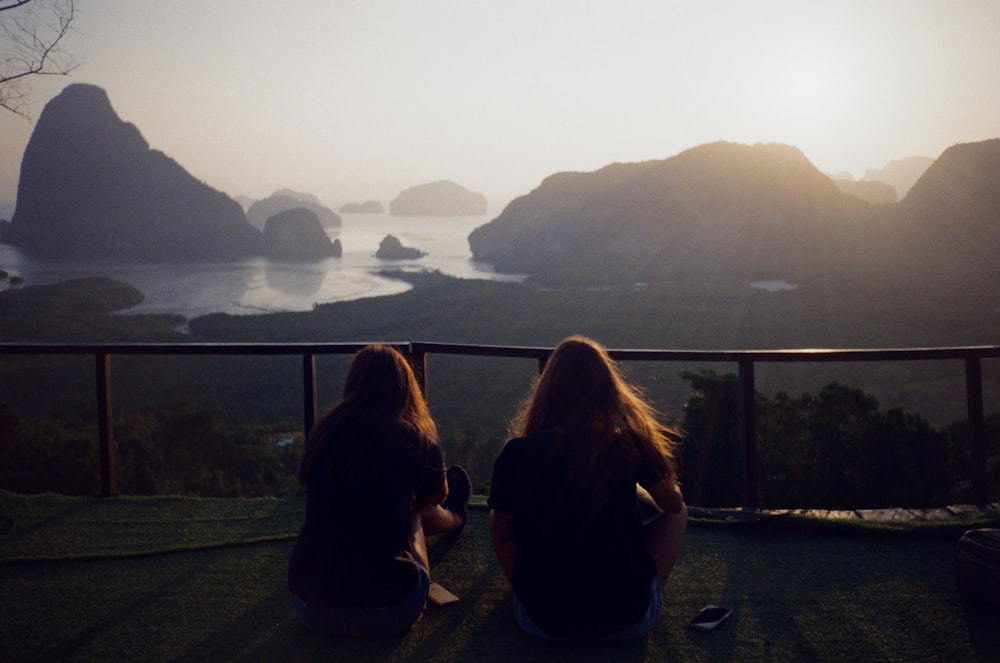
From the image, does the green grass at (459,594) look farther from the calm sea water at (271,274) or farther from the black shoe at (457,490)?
the calm sea water at (271,274)

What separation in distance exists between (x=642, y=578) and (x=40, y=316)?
89.0 ft

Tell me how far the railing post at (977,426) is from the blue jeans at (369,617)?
3.66 meters

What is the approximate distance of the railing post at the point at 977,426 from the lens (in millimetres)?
4770

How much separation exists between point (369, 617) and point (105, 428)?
3.24 m

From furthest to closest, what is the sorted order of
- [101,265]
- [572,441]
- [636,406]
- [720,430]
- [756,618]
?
[101,265], [720,430], [756,618], [636,406], [572,441]

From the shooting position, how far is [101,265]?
1264 inches

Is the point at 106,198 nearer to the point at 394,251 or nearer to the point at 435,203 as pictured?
the point at 394,251

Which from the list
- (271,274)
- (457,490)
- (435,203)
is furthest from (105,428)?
(435,203)

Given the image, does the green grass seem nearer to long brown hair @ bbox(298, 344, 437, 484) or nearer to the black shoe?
the black shoe

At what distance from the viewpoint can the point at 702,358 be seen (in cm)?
488

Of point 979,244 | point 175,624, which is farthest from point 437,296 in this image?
point 175,624

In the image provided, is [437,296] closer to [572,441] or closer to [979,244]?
[979,244]

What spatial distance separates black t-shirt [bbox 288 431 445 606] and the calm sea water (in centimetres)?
2026

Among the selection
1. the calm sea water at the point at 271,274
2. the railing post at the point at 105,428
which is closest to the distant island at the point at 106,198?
the calm sea water at the point at 271,274
